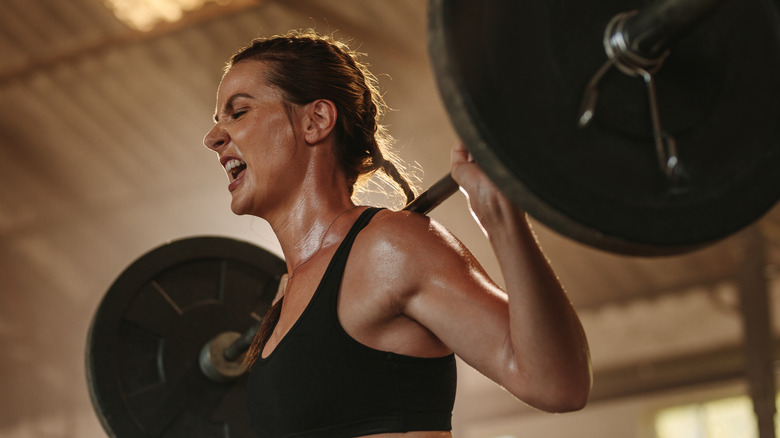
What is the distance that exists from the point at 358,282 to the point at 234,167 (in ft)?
1.44

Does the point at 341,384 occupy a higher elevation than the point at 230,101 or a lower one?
lower

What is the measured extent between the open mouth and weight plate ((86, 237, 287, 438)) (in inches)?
19.0

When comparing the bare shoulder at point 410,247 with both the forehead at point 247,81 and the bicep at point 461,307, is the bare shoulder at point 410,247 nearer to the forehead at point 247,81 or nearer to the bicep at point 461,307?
the bicep at point 461,307

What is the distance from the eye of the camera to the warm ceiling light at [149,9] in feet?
17.6

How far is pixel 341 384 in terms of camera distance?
3.65ft

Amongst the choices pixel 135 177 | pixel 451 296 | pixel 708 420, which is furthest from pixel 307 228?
pixel 708 420

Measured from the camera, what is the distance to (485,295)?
41.0 inches

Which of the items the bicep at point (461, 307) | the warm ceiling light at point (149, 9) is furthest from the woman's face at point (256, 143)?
the warm ceiling light at point (149, 9)

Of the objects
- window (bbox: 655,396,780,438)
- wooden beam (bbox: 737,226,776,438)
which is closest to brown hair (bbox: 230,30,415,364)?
wooden beam (bbox: 737,226,776,438)

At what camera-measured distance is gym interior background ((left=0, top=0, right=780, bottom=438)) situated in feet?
18.2

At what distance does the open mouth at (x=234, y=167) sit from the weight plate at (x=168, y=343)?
481 mm

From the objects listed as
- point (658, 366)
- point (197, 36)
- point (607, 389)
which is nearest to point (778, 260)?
point (658, 366)

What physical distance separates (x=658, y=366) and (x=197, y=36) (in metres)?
5.77

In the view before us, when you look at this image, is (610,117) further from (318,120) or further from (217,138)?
(217,138)
